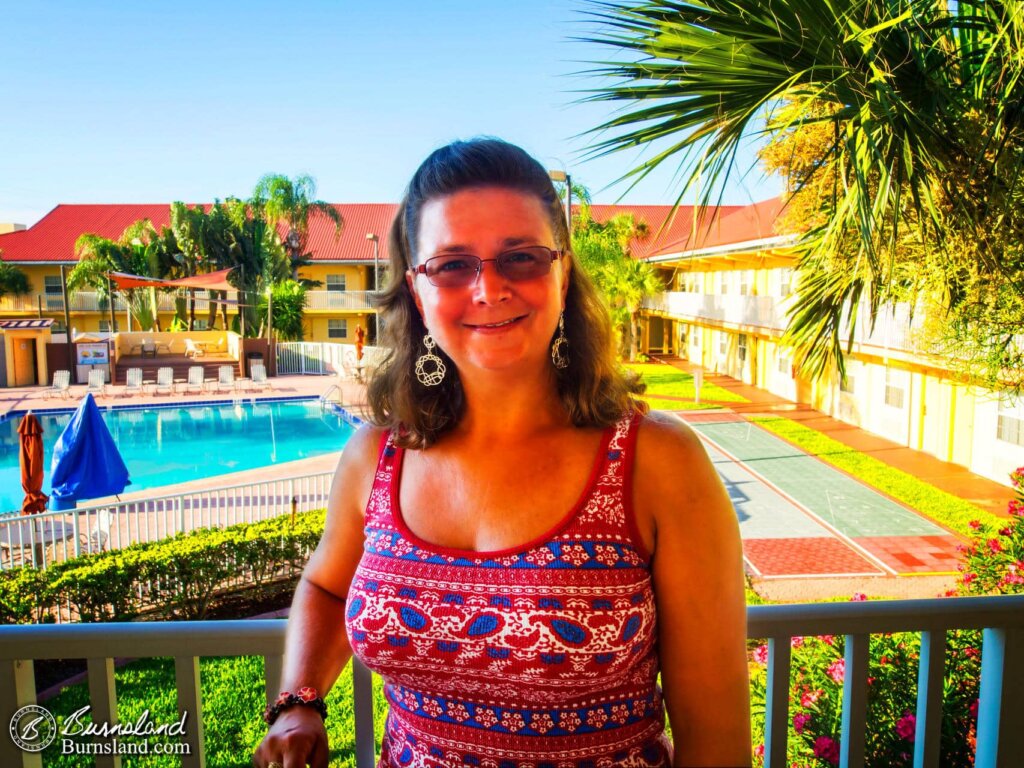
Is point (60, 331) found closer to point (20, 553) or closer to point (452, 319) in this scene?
point (20, 553)

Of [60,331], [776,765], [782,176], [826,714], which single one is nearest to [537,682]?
[776,765]

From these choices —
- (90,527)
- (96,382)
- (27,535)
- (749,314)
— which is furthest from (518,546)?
(96,382)

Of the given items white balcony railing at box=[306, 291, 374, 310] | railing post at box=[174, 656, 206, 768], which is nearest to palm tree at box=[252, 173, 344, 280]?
white balcony railing at box=[306, 291, 374, 310]

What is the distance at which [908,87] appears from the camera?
273 centimetres

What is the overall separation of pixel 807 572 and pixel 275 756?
819 centimetres

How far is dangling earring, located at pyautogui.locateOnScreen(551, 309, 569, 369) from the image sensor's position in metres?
1.65

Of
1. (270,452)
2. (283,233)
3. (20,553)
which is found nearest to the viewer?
(20,553)

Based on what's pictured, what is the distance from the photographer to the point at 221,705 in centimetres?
563

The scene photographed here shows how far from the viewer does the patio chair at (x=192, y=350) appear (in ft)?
97.7

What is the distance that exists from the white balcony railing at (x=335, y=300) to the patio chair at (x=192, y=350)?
218 inches

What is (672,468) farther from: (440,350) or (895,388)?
(895,388)

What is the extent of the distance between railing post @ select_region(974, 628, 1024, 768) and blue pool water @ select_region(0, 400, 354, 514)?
14.8 metres

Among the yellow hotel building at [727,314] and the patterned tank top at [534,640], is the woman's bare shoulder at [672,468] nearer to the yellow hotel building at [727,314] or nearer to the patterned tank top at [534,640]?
the patterned tank top at [534,640]

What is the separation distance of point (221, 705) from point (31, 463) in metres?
5.32
